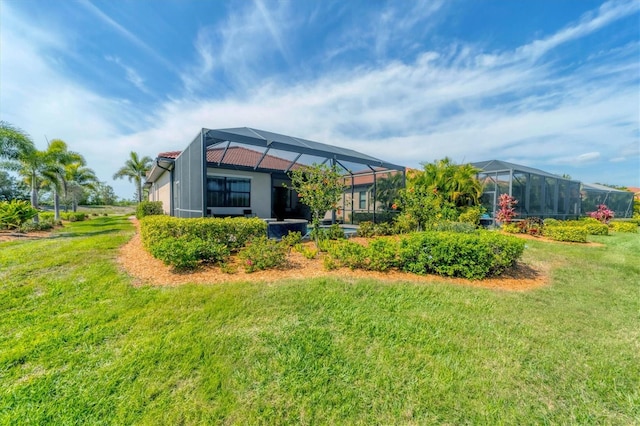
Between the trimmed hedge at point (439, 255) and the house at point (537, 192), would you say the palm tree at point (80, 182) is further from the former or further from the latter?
the house at point (537, 192)

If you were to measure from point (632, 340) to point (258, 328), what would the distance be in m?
4.92

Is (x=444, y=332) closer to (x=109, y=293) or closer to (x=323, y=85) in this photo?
(x=109, y=293)

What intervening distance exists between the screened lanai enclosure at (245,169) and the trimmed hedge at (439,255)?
3.20 metres

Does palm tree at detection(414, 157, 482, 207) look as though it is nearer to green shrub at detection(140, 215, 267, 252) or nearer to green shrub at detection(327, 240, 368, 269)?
green shrub at detection(327, 240, 368, 269)

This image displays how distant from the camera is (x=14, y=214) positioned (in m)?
10.1

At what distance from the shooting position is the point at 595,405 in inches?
88.3

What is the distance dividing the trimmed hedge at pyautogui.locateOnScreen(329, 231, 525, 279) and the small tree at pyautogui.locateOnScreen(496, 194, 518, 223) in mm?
9311

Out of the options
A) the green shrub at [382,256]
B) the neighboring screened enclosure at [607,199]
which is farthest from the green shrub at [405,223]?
the neighboring screened enclosure at [607,199]

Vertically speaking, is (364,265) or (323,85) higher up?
(323,85)

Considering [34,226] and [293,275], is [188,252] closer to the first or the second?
[293,275]

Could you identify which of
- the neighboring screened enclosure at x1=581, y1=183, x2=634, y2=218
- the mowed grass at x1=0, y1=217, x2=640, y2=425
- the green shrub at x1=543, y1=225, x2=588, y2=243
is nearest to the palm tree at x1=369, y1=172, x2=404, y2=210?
the green shrub at x1=543, y1=225, x2=588, y2=243

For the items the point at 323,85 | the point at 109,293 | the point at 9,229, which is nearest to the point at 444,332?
the point at 109,293

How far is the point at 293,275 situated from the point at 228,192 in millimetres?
9760

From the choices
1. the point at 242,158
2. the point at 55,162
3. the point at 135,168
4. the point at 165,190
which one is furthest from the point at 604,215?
the point at 135,168
